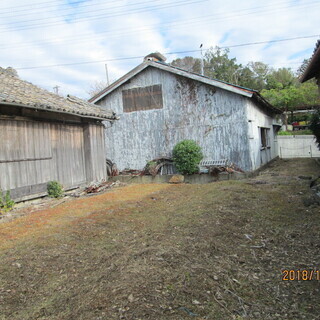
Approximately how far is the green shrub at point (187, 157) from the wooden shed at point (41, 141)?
3.12 metres

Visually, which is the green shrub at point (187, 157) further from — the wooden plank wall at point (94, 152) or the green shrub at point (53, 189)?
the green shrub at point (53, 189)

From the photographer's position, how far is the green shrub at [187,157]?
11195 millimetres

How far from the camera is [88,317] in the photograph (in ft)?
7.54

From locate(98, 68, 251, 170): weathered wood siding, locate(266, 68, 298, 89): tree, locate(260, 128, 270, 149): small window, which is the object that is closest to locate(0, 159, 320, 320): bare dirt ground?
locate(98, 68, 251, 170): weathered wood siding

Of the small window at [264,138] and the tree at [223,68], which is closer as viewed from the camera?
the small window at [264,138]

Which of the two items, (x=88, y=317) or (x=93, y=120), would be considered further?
(x=93, y=120)

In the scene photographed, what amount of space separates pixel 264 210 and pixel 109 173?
850cm

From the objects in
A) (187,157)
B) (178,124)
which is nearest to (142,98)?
(178,124)

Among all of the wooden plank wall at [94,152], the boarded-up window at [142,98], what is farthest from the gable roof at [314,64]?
the wooden plank wall at [94,152]

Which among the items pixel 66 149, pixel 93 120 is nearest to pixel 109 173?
pixel 93 120

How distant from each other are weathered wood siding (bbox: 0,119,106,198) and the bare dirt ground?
1.44 m

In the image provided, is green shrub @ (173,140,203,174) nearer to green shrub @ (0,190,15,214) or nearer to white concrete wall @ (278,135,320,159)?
green shrub @ (0,190,15,214)

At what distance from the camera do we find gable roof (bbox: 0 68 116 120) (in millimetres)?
6720

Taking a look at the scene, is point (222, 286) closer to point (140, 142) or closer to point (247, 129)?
point (247, 129)
